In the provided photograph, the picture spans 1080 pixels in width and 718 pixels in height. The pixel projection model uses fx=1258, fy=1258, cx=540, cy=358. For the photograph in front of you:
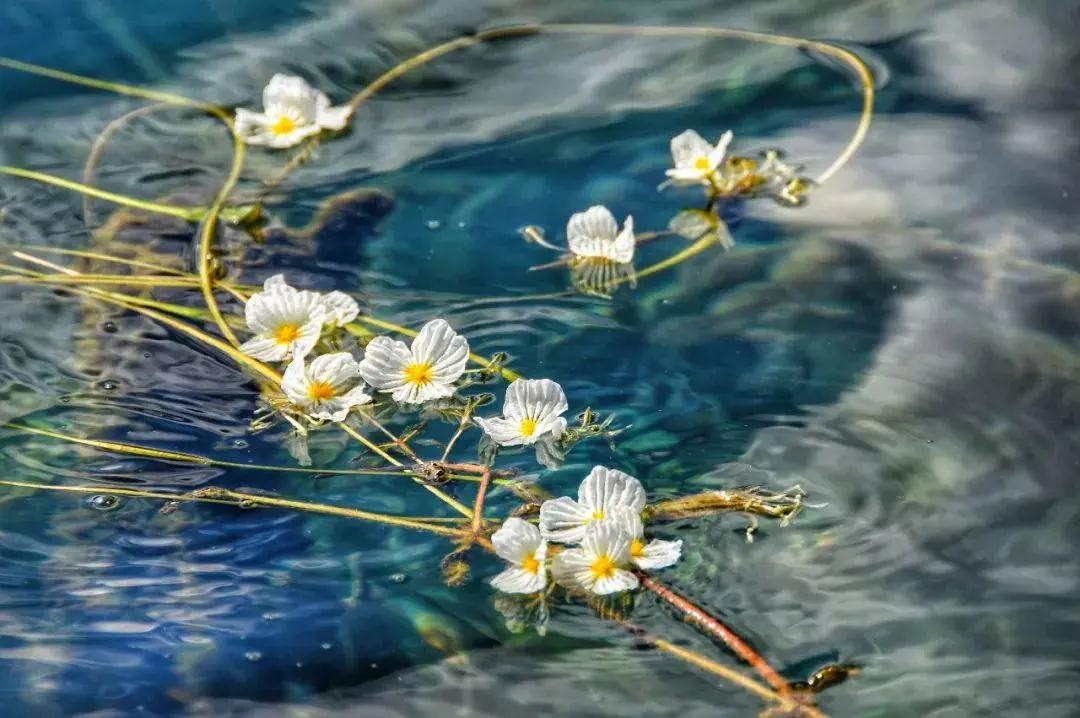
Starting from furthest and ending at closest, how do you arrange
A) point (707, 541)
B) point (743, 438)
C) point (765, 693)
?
point (743, 438)
point (707, 541)
point (765, 693)

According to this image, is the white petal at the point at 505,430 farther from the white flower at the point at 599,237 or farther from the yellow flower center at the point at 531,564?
the white flower at the point at 599,237

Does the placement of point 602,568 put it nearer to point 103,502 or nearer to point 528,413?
point 528,413

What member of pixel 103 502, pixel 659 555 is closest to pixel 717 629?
pixel 659 555

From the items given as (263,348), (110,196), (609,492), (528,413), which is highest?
(110,196)

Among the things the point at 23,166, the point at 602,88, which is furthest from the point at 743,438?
the point at 23,166

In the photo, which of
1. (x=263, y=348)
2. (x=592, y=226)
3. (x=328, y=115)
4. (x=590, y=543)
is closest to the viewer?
(x=590, y=543)

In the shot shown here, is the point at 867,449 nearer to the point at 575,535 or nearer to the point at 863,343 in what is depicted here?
the point at 863,343

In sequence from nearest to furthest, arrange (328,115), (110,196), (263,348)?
(263,348) < (110,196) < (328,115)
